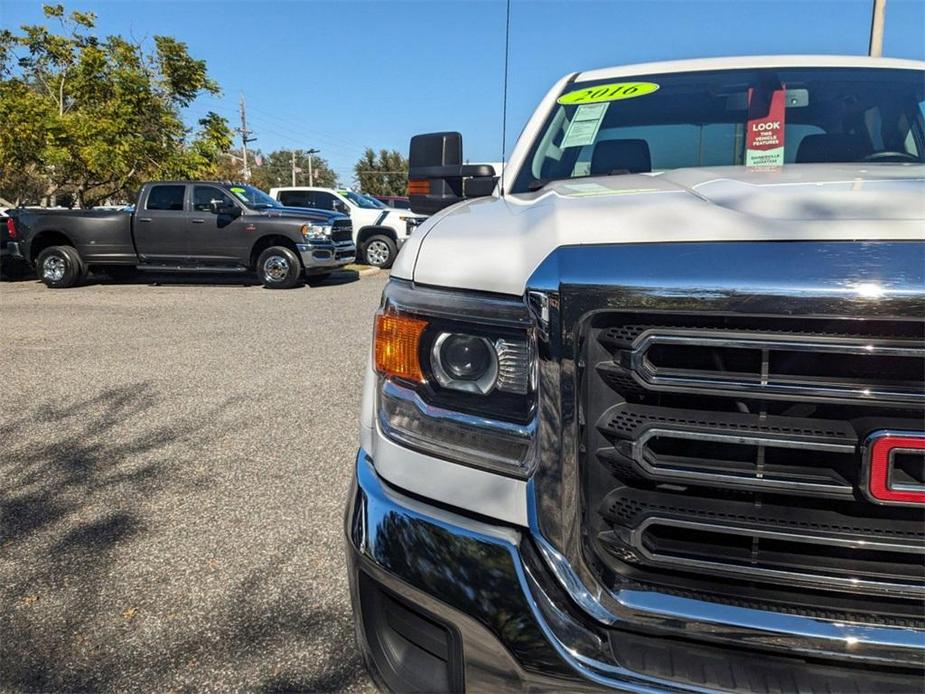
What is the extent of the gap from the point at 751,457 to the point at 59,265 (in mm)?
14097

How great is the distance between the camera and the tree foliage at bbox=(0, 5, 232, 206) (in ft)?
48.7

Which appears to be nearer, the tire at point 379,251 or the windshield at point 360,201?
the tire at point 379,251

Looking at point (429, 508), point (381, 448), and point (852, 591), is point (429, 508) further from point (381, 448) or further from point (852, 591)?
point (852, 591)

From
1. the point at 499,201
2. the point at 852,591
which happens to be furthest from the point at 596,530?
the point at 499,201

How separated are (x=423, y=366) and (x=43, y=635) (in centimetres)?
189

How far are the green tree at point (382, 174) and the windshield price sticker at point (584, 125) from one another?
244 feet

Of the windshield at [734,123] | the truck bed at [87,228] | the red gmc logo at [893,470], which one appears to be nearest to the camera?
the red gmc logo at [893,470]

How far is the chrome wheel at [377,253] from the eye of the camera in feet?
53.4

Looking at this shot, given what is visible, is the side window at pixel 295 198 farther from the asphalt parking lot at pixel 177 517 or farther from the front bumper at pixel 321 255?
the asphalt parking lot at pixel 177 517

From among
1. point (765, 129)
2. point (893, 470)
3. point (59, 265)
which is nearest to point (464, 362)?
point (893, 470)

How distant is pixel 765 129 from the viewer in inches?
109

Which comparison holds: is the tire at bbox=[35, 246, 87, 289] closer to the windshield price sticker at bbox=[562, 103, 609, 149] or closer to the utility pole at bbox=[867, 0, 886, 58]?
the windshield price sticker at bbox=[562, 103, 609, 149]

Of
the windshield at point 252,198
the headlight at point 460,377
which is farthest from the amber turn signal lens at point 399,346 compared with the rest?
the windshield at point 252,198

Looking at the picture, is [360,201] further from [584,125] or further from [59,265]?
[584,125]
